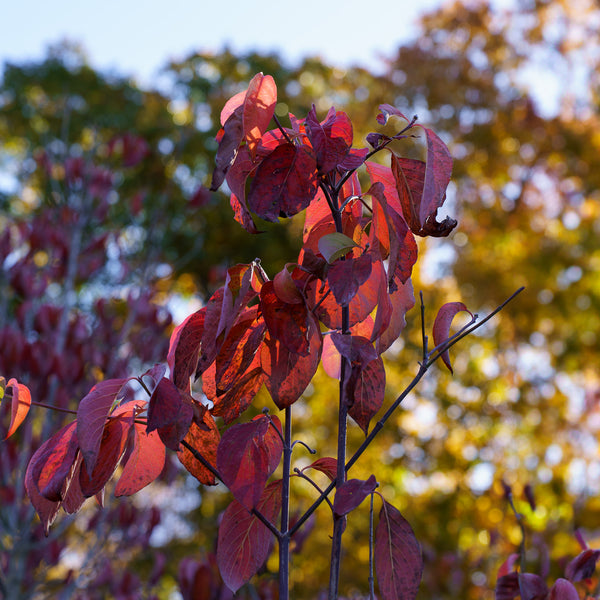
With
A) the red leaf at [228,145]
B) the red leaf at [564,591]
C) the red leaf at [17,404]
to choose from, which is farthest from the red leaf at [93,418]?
the red leaf at [564,591]

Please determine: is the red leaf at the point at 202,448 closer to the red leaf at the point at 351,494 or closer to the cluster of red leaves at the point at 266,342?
the cluster of red leaves at the point at 266,342

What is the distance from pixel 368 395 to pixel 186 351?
0.23 m

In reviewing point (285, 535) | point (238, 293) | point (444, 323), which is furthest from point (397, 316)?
point (285, 535)

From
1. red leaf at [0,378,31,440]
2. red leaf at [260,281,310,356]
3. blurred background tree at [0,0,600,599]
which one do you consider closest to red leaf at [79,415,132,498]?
red leaf at [0,378,31,440]

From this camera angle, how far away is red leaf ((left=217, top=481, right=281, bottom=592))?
750 millimetres

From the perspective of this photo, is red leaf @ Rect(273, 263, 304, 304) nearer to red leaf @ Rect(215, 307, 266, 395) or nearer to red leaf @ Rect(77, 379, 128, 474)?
red leaf @ Rect(215, 307, 266, 395)

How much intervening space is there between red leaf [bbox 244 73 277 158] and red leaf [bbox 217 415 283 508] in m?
0.33

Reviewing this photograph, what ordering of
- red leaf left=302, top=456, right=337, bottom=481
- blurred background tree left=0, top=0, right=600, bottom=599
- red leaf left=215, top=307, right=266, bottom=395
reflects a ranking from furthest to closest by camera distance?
blurred background tree left=0, top=0, right=600, bottom=599 < red leaf left=302, top=456, right=337, bottom=481 < red leaf left=215, top=307, right=266, bottom=395

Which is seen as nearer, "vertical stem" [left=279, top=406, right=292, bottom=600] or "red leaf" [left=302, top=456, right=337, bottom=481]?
"vertical stem" [left=279, top=406, right=292, bottom=600]

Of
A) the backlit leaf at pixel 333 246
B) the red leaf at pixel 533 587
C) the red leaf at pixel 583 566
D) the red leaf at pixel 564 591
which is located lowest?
the red leaf at pixel 564 591

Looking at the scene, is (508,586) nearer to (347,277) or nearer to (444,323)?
(444,323)

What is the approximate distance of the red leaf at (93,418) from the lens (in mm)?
648

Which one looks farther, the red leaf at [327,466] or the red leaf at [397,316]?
the red leaf at [327,466]

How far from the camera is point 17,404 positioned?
74 cm
